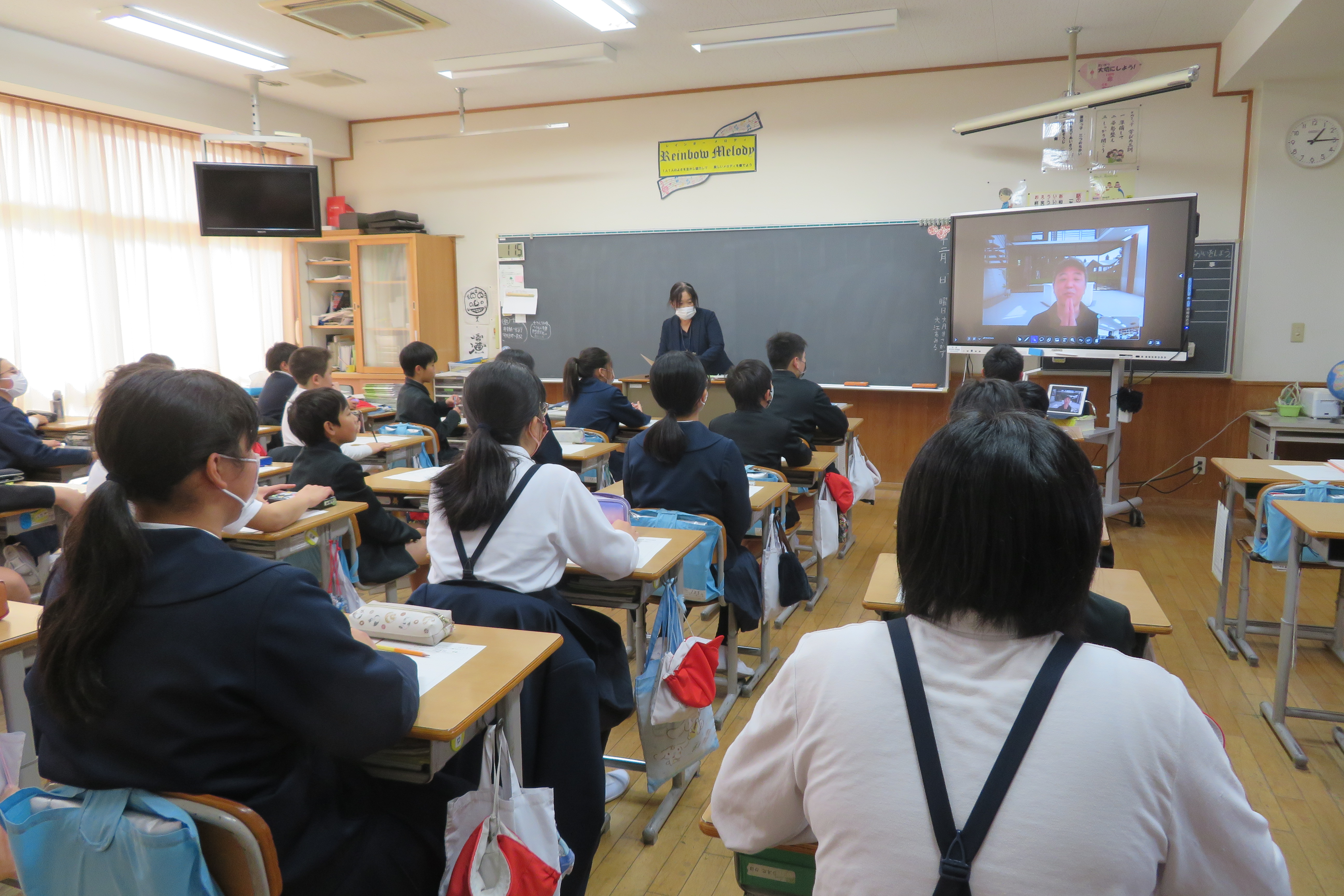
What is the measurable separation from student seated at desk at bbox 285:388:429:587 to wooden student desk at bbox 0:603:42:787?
4.15 ft

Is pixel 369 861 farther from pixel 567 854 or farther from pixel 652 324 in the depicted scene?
pixel 652 324

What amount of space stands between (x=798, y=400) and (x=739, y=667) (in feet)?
4.83

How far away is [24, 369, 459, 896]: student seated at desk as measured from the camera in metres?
1.11

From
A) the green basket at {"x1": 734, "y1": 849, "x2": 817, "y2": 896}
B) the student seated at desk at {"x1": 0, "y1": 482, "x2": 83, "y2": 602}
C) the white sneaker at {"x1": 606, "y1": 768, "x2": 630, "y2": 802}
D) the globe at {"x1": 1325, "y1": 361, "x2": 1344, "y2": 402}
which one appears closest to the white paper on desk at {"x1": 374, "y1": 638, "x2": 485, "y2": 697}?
the green basket at {"x1": 734, "y1": 849, "x2": 817, "y2": 896}

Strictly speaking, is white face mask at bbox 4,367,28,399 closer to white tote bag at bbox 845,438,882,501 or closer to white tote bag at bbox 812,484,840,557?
white tote bag at bbox 812,484,840,557

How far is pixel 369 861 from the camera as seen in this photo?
1.37 metres

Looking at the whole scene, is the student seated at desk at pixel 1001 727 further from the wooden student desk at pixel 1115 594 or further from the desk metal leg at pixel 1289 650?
the desk metal leg at pixel 1289 650

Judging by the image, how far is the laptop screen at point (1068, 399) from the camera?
17.2ft

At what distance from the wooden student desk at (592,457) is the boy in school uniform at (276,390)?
192cm

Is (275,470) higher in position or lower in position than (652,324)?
lower

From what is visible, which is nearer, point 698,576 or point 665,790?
point 665,790

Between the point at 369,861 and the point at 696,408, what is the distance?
1.88 metres

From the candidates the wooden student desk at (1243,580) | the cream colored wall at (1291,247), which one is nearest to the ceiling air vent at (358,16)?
the wooden student desk at (1243,580)

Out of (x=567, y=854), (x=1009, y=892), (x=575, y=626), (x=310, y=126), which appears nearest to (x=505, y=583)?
(x=575, y=626)
